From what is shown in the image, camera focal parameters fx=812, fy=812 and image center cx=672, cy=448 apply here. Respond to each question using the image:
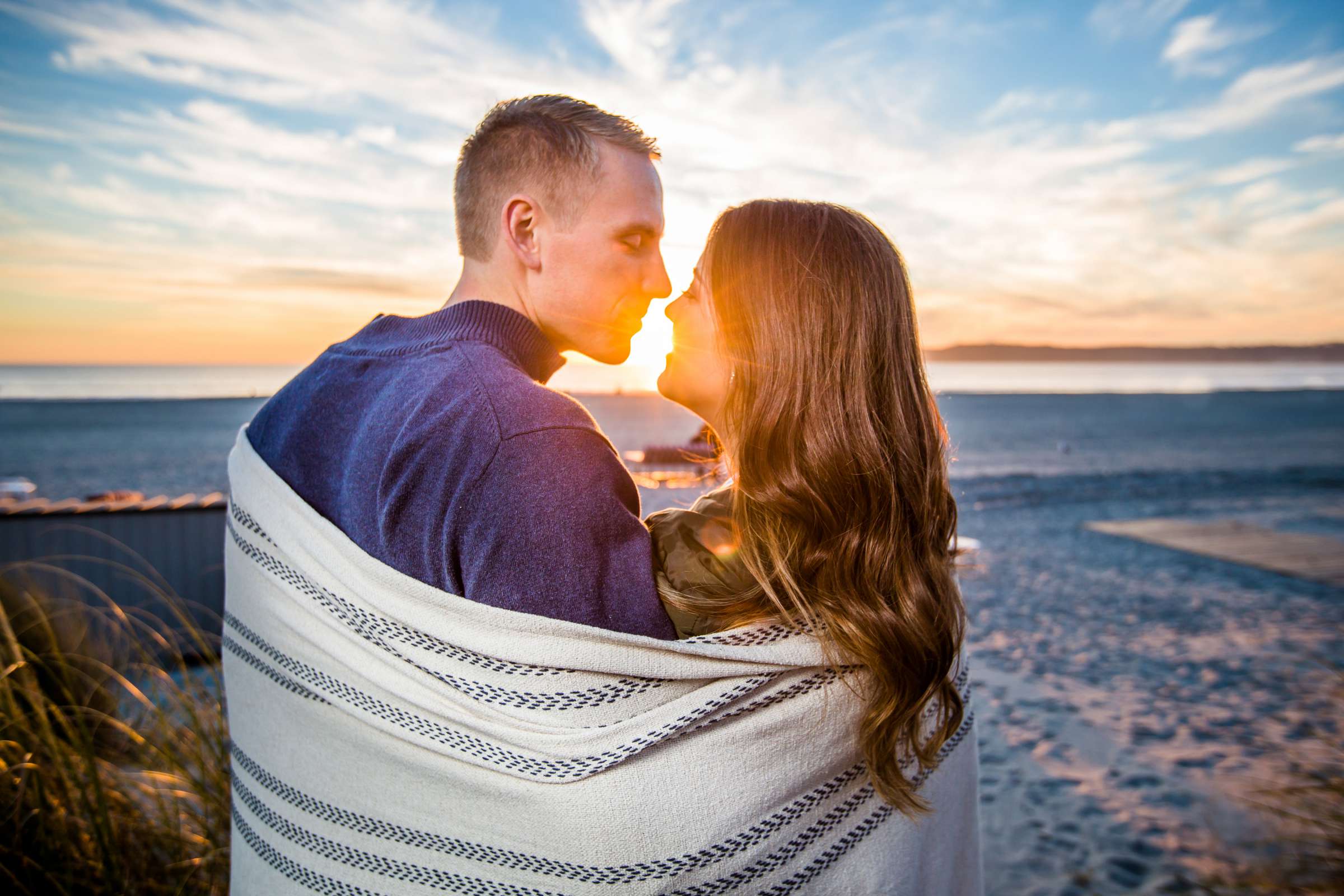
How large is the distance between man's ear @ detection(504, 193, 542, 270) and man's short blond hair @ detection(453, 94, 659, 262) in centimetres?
3

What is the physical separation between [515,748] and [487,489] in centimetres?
46

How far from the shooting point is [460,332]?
1751 mm

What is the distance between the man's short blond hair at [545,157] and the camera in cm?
201

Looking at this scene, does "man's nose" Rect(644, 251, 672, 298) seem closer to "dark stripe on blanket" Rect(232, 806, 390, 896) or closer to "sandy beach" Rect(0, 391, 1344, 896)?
"dark stripe on blanket" Rect(232, 806, 390, 896)

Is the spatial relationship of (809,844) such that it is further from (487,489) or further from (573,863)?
(487,489)

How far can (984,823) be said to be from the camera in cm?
453

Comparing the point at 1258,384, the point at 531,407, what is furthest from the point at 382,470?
the point at 1258,384

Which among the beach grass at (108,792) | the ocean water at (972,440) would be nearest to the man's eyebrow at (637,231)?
the ocean water at (972,440)

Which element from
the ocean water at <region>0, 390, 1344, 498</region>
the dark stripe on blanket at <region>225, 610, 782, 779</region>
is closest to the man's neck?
the dark stripe on blanket at <region>225, 610, 782, 779</region>

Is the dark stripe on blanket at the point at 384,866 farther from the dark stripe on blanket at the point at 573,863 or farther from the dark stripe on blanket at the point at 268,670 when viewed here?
the dark stripe on blanket at the point at 268,670

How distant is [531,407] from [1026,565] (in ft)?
38.6

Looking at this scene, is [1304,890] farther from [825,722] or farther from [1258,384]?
[1258,384]

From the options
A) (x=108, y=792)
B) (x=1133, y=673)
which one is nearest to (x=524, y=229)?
(x=108, y=792)

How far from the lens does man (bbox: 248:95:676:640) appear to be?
4.68 ft
